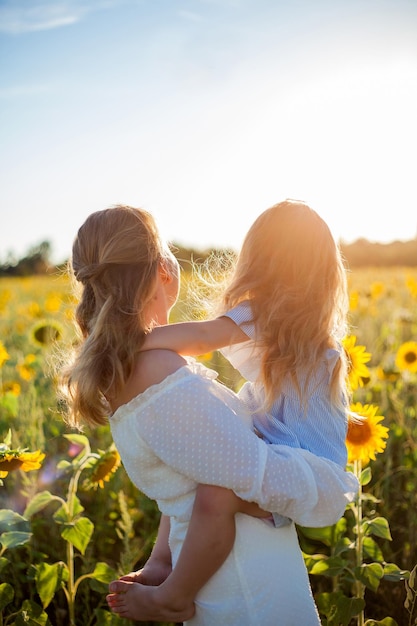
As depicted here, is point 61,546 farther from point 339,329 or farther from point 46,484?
point 339,329

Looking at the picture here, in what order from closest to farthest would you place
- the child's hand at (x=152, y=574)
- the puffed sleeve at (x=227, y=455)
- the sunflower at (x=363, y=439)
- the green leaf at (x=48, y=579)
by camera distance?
the puffed sleeve at (x=227, y=455) → the child's hand at (x=152, y=574) → the green leaf at (x=48, y=579) → the sunflower at (x=363, y=439)

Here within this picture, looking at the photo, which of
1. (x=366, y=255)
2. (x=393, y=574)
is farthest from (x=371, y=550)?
(x=366, y=255)

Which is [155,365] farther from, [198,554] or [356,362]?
[356,362]

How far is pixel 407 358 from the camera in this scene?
3.66 m

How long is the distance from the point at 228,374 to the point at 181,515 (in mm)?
2682

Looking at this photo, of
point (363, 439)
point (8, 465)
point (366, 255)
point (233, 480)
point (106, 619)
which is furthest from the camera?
point (366, 255)

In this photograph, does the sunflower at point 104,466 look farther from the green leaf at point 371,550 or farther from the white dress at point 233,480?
the green leaf at point 371,550

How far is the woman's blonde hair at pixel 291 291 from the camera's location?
1624 mm

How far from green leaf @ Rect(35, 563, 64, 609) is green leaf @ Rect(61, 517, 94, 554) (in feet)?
0.36

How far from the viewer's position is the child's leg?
1432 mm

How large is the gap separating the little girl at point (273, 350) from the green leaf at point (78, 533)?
0.86 feet

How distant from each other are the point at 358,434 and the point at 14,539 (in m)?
1.03

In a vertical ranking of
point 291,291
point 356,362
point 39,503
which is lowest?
point 39,503

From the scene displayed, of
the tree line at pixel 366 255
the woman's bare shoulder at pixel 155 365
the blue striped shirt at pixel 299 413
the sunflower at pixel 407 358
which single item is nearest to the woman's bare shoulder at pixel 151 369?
the woman's bare shoulder at pixel 155 365
